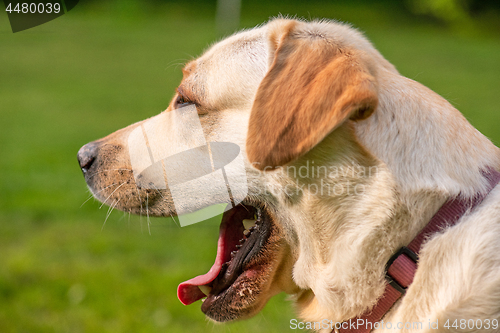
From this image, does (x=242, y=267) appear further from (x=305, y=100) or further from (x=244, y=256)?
(x=305, y=100)

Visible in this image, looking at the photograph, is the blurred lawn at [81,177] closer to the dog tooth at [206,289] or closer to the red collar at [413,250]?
the dog tooth at [206,289]

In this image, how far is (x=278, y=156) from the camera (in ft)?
6.57

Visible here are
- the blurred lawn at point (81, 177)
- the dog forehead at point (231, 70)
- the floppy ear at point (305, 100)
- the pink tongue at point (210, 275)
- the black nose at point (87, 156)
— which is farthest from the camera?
the blurred lawn at point (81, 177)

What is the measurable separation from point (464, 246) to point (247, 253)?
1105mm

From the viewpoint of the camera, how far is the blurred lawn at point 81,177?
4168 mm

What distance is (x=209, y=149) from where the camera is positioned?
2.55 meters

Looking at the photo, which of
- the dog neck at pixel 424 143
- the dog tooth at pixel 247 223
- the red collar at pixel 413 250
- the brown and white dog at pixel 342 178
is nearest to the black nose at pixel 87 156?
the brown and white dog at pixel 342 178

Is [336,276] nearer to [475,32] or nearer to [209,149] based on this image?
[209,149]

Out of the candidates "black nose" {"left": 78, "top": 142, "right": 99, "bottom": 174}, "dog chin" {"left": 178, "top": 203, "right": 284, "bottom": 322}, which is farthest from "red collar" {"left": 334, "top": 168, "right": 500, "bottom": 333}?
"black nose" {"left": 78, "top": 142, "right": 99, "bottom": 174}

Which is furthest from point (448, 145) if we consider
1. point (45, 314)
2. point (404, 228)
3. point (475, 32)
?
point (475, 32)

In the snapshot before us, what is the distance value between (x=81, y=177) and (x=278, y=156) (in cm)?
670

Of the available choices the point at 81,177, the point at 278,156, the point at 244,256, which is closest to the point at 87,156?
the point at 244,256

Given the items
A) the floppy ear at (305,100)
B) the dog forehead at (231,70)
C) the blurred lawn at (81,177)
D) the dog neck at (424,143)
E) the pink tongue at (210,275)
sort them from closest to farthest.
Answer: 1. the floppy ear at (305,100)
2. the dog neck at (424,143)
3. the dog forehead at (231,70)
4. the pink tongue at (210,275)
5. the blurred lawn at (81,177)

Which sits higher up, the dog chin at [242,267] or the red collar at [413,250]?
the red collar at [413,250]
